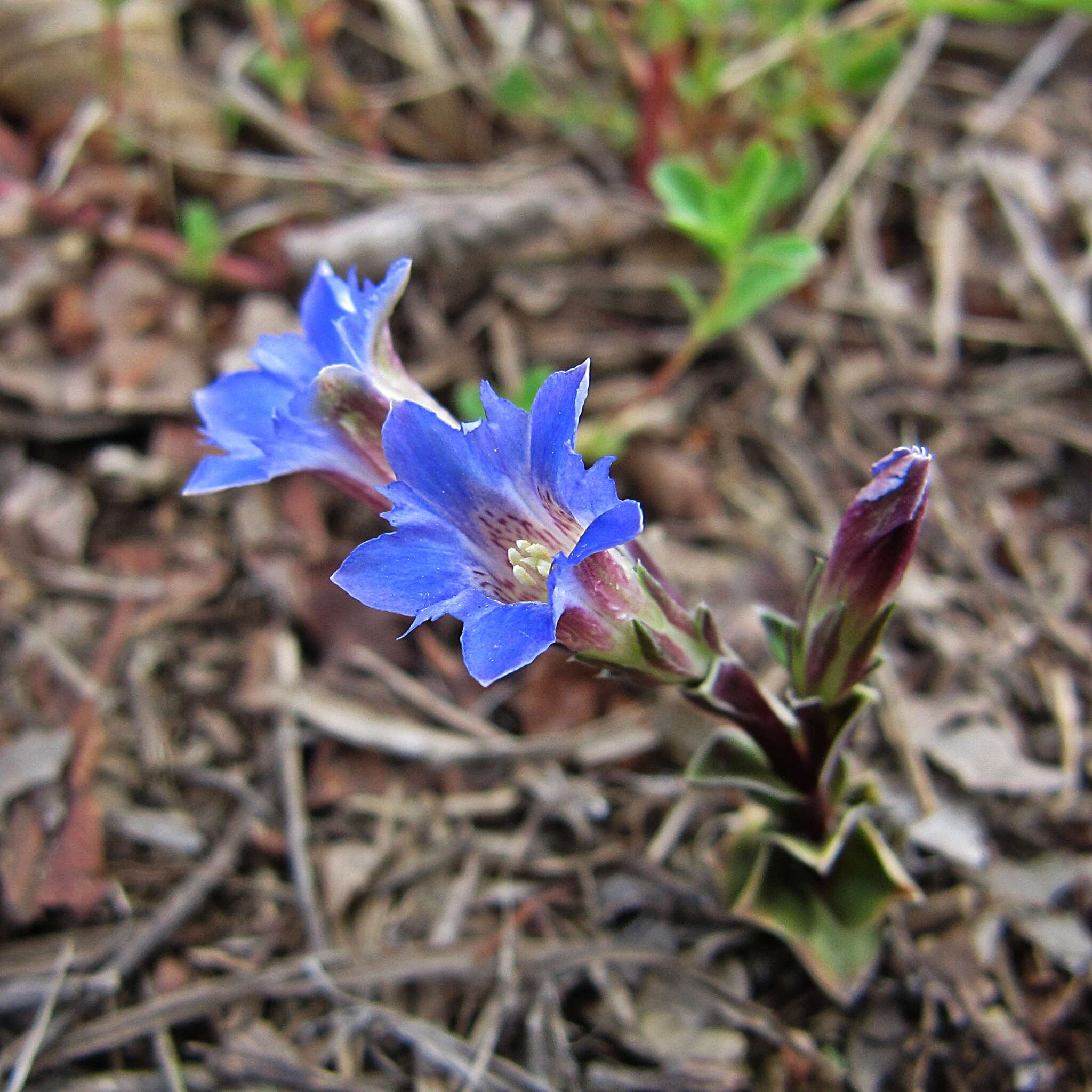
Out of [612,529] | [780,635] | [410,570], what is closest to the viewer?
[612,529]

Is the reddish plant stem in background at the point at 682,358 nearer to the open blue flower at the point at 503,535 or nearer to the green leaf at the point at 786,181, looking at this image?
the green leaf at the point at 786,181

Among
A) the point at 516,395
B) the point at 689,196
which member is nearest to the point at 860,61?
the point at 689,196

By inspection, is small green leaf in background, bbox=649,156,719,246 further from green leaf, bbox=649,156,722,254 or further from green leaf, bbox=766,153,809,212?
green leaf, bbox=766,153,809,212

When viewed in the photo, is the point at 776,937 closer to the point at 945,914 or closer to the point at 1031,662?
the point at 945,914

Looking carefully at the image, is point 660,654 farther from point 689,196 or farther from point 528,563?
point 689,196

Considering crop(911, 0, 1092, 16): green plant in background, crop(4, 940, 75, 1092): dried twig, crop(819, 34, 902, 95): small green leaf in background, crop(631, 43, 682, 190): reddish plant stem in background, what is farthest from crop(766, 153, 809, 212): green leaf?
crop(4, 940, 75, 1092): dried twig
